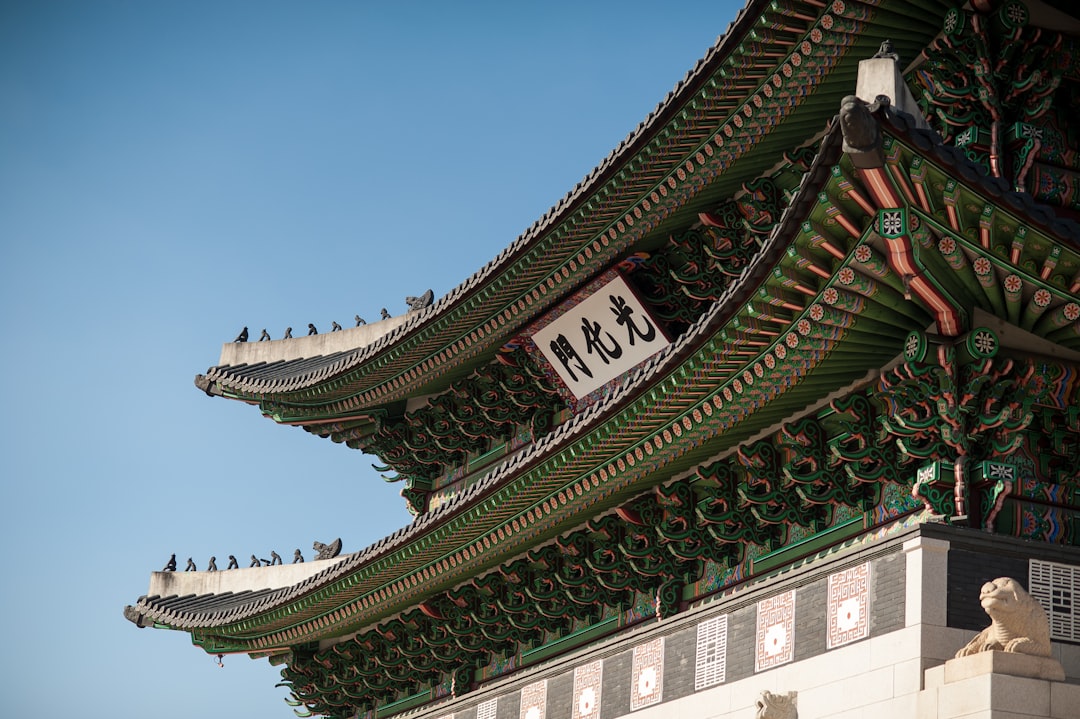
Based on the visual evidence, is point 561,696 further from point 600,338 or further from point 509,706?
point 600,338

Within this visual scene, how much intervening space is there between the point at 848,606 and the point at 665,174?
20.1ft

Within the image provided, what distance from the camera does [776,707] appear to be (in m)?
12.5

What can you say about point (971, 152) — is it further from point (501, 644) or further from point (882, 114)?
point (501, 644)

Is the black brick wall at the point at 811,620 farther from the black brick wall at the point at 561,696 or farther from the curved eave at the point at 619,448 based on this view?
the black brick wall at the point at 561,696

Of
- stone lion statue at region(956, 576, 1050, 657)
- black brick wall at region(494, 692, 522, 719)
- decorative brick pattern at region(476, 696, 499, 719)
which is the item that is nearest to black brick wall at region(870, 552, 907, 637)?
stone lion statue at region(956, 576, 1050, 657)

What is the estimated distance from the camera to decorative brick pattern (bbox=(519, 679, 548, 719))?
1716 centimetres

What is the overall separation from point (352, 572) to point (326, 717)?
561 cm

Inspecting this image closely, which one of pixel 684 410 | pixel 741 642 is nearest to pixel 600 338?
pixel 684 410

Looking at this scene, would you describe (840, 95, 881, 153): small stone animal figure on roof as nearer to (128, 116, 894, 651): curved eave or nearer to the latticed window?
(128, 116, 894, 651): curved eave

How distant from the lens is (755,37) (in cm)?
1390

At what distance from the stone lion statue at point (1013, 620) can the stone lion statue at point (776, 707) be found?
256 centimetres

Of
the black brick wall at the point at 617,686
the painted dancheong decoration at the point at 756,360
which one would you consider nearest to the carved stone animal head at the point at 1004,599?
the painted dancheong decoration at the point at 756,360

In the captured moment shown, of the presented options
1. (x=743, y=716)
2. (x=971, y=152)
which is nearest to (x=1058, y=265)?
(x=971, y=152)

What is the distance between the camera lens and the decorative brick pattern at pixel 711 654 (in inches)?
541
